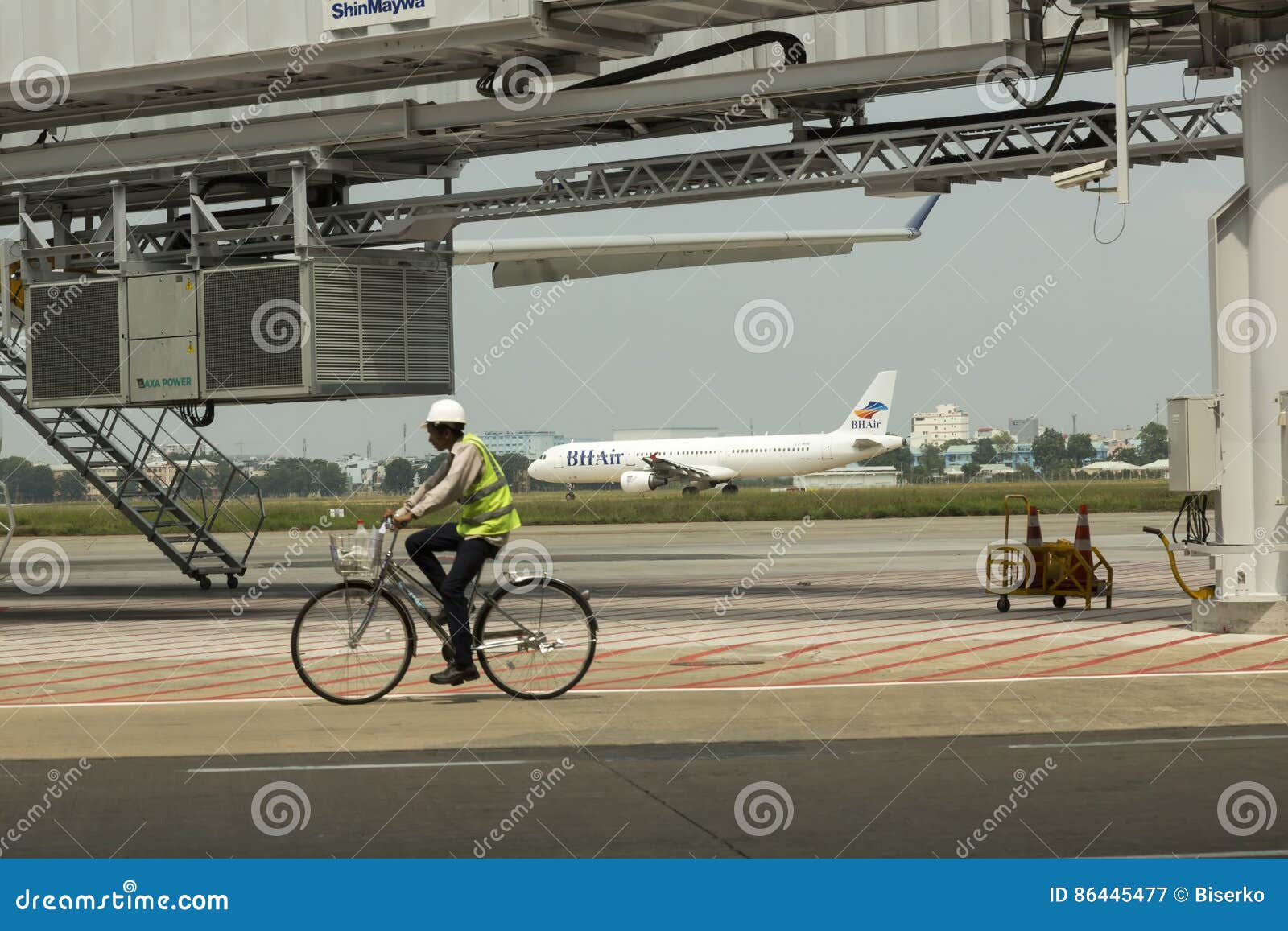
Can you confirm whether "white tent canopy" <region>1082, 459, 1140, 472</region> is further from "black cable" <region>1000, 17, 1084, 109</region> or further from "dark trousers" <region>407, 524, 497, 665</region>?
"dark trousers" <region>407, 524, 497, 665</region>

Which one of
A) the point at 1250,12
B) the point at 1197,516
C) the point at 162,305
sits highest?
the point at 1250,12

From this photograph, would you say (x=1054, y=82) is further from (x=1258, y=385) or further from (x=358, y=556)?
(x=358, y=556)

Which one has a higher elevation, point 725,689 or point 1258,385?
point 1258,385

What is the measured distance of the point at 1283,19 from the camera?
14.1m

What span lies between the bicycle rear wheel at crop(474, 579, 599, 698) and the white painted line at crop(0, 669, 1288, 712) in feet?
0.74

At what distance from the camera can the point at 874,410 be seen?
75812 mm

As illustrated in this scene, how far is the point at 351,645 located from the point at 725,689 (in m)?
2.71

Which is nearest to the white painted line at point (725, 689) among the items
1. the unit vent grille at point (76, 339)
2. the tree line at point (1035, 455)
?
the unit vent grille at point (76, 339)

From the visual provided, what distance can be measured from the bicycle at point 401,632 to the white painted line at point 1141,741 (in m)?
3.26

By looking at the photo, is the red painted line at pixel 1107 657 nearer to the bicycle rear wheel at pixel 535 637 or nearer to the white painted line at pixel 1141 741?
the white painted line at pixel 1141 741

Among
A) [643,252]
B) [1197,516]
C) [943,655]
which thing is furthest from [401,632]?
[643,252]

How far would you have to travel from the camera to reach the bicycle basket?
1099 cm

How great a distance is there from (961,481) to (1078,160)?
87.5 metres

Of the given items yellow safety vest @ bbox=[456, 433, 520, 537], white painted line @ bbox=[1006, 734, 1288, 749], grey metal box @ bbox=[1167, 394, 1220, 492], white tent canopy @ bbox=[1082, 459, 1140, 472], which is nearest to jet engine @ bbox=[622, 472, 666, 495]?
grey metal box @ bbox=[1167, 394, 1220, 492]
